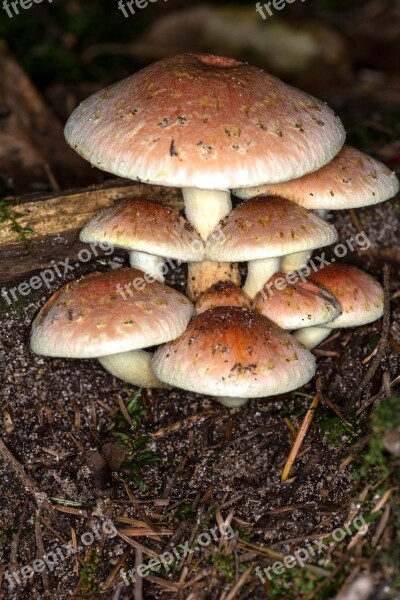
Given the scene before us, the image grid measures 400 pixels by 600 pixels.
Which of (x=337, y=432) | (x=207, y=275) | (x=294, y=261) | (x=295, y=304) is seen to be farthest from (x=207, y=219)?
(x=337, y=432)

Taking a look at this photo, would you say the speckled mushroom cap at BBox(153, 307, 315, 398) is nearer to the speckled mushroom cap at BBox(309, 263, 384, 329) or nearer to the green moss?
the green moss

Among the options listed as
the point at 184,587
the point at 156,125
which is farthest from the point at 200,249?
the point at 184,587

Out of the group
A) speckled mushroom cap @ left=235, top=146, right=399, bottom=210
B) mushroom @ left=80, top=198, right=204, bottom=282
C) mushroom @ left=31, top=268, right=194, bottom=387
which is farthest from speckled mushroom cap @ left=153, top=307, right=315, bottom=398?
speckled mushroom cap @ left=235, top=146, right=399, bottom=210

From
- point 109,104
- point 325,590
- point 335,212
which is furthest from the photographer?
point 335,212

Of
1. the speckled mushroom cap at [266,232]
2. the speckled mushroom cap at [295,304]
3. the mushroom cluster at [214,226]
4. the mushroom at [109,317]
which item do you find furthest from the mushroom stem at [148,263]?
the speckled mushroom cap at [295,304]

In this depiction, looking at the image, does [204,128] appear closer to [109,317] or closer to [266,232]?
[266,232]

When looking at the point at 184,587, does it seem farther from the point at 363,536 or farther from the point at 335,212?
the point at 335,212
